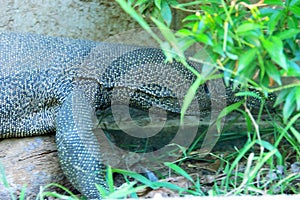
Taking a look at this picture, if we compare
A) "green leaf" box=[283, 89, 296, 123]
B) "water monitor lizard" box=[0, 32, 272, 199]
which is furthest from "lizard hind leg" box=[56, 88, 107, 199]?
"green leaf" box=[283, 89, 296, 123]

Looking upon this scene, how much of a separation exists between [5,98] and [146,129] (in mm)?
1046

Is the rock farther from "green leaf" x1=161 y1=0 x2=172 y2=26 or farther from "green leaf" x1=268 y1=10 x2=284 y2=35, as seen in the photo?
"green leaf" x1=268 y1=10 x2=284 y2=35

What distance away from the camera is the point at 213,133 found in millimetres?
3986

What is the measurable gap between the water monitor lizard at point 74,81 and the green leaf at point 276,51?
1330 mm

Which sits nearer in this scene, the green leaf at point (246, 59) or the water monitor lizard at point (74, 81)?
the green leaf at point (246, 59)

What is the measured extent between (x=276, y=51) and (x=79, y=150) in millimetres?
A: 1521

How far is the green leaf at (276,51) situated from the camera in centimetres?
222

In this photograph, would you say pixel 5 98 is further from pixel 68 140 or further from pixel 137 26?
pixel 137 26

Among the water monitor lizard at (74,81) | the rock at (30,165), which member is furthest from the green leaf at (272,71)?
the rock at (30,165)

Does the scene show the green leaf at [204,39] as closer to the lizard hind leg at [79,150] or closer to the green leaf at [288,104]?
the green leaf at [288,104]

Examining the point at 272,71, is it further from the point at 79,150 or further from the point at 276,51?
the point at 79,150

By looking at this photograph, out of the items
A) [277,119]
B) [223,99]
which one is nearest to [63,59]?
[223,99]

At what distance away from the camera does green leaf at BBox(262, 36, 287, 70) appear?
7.27 feet

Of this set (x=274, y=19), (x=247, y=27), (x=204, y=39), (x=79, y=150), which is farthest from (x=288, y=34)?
(x=79, y=150)
